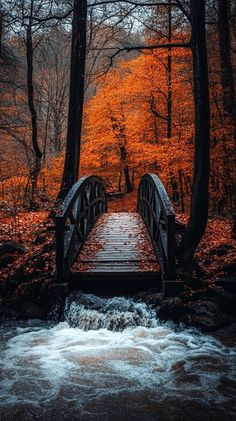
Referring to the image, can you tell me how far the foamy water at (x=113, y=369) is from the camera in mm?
4160

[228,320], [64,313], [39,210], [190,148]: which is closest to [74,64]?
[190,148]

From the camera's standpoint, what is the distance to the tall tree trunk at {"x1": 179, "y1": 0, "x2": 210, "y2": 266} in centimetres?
725

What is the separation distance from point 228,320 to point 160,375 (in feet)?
7.31

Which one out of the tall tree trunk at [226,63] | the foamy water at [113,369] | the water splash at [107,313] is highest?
the tall tree trunk at [226,63]

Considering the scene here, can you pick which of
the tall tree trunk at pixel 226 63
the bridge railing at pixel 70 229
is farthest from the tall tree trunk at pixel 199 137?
the tall tree trunk at pixel 226 63

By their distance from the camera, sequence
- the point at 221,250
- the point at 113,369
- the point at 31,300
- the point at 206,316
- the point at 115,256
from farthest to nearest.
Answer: the point at 221,250 < the point at 115,256 < the point at 31,300 < the point at 206,316 < the point at 113,369

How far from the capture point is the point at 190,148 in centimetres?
1353

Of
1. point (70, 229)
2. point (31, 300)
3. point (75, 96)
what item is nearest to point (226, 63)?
point (75, 96)

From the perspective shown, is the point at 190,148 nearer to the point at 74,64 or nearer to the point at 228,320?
the point at 74,64

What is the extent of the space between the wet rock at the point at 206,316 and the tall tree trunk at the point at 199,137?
3.87 feet

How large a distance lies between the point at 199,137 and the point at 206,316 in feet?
11.3

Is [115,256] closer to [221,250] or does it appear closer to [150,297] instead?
[150,297]

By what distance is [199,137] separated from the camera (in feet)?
24.7

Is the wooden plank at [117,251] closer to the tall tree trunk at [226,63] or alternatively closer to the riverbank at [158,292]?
the riverbank at [158,292]
